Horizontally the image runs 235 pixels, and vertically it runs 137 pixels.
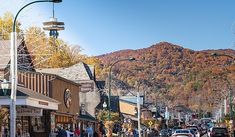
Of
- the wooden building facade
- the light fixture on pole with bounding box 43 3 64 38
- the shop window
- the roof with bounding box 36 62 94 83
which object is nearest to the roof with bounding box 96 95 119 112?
the roof with bounding box 36 62 94 83

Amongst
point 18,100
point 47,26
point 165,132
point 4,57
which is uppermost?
point 47,26

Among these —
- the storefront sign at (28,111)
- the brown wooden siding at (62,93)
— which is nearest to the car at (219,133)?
the brown wooden siding at (62,93)

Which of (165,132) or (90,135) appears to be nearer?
(90,135)

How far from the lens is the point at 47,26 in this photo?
3310 inches

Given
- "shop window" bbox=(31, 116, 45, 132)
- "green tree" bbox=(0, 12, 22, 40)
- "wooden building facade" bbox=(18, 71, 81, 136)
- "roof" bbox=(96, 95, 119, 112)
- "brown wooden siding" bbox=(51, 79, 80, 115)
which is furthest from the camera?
"roof" bbox=(96, 95, 119, 112)

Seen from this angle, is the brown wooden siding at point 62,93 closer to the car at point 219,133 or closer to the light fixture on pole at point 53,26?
the car at point 219,133

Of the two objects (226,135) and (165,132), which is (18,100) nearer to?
(226,135)

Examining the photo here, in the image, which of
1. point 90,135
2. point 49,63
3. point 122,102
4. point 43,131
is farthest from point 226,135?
point 122,102

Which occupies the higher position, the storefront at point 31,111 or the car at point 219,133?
the storefront at point 31,111

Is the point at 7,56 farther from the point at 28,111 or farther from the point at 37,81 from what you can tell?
Answer: the point at 28,111

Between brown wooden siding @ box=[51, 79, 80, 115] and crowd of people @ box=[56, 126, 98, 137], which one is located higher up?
brown wooden siding @ box=[51, 79, 80, 115]

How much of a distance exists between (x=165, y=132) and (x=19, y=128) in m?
46.2

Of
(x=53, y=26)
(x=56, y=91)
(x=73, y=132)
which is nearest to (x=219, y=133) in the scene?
(x=73, y=132)

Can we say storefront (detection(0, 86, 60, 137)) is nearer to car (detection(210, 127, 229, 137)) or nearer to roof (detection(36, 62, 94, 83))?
car (detection(210, 127, 229, 137))
